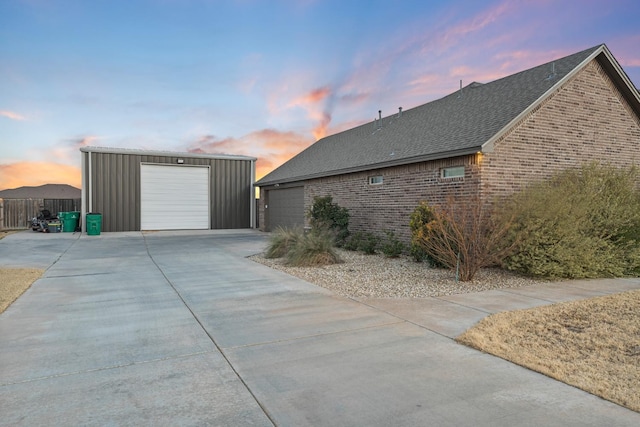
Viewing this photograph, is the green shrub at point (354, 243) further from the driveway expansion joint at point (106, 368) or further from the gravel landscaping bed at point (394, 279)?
the driveway expansion joint at point (106, 368)

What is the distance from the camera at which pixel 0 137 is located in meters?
16.2

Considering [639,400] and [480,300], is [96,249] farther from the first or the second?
[639,400]

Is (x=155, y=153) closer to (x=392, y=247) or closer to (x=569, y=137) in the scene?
(x=392, y=247)

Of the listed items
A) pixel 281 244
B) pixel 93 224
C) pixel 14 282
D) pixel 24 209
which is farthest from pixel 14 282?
pixel 24 209

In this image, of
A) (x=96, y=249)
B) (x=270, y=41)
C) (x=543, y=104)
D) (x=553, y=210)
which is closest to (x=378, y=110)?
(x=270, y=41)

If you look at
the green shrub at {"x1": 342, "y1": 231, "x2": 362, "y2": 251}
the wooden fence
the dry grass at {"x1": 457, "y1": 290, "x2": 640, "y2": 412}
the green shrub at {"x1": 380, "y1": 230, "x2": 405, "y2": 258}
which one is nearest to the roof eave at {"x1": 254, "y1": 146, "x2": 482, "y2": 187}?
the green shrub at {"x1": 380, "y1": 230, "x2": 405, "y2": 258}

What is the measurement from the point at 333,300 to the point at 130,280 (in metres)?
4.59

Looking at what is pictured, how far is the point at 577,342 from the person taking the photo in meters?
4.63

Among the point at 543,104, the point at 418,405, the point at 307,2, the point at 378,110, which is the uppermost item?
the point at 307,2

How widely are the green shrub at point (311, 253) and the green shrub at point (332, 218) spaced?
3.40m

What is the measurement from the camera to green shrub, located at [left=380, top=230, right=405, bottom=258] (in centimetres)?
1170

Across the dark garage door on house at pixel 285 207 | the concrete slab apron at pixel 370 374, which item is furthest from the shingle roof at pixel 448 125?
the concrete slab apron at pixel 370 374

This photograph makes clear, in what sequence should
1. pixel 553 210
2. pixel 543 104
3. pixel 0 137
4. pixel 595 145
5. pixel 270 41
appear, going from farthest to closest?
pixel 0 137 < pixel 270 41 < pixel 595 145 < pixel 543 104 < pixel 553 210

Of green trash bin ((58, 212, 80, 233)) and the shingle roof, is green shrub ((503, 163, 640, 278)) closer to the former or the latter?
the shingle roof
